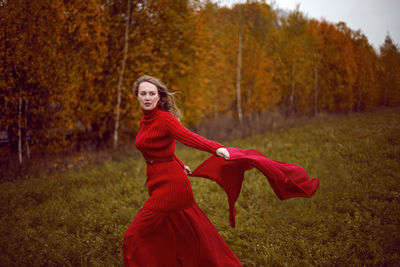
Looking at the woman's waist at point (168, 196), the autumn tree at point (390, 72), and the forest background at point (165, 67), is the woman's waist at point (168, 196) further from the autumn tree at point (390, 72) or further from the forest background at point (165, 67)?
the autumn tree at point (390, 72)

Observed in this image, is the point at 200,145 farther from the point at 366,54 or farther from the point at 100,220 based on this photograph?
the point at 366,54

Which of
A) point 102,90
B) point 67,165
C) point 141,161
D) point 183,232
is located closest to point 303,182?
point 183,232

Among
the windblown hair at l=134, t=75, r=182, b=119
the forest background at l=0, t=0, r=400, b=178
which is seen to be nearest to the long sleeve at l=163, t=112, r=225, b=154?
the windblown hair at l=134, t=75, r=182, b=119

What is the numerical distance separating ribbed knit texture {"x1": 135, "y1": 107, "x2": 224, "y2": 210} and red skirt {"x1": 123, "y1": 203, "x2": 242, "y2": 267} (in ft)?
0.38

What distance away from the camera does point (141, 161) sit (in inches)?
342

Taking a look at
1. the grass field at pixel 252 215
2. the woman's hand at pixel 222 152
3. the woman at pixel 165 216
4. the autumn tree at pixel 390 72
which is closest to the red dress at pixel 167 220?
the woman at pixel 165 216

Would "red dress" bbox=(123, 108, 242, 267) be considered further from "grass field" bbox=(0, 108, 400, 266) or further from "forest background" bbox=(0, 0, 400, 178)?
"forest background" bbox=(0, 0, 400, 178)

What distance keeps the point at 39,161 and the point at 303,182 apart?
301 inches

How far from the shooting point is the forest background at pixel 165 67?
7.15 metres

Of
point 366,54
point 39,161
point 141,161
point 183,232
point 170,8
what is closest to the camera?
point 183,232

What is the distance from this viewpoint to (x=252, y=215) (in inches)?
196

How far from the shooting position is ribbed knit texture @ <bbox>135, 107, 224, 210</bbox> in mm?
2512

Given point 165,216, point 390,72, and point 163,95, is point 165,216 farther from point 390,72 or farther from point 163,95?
point 390,72

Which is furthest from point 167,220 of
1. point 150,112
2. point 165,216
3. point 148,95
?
point 148,95
